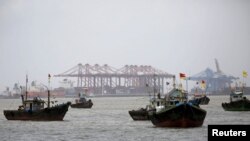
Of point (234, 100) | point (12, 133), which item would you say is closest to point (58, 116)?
point (12, 133)

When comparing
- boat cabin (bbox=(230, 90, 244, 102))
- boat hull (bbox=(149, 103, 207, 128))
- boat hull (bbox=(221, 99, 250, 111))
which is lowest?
boat hull (bbox=(149, 103, 207, 128))

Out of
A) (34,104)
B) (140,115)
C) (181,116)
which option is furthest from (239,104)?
(181,116)

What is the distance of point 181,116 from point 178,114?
22.9 inches

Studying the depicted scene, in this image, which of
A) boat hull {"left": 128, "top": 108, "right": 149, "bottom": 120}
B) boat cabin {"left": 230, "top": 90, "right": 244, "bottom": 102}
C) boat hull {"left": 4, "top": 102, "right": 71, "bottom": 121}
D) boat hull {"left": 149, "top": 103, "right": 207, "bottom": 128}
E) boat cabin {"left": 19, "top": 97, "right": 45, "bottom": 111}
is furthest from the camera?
boat cabin {"left": 230, "top": 90, "right": 244, "bottom": 102}

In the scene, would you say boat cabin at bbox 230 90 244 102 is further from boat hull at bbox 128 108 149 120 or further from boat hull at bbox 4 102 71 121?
boat hull at bbox 4 102 71 121

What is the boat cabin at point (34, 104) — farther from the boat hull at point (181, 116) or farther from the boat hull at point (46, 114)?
the boat hull at point (181, 116)

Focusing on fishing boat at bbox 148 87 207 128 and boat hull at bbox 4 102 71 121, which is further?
boat hull at bbox 4 102 71 121

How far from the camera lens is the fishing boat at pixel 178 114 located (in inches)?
2286

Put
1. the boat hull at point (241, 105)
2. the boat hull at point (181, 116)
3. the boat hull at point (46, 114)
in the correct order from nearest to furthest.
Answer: the boat hull at point (181, 116)
the boat hull at point (46, 114)
the boat hull at point (241, 105)

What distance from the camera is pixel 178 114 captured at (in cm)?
5834

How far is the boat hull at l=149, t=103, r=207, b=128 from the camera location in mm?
58031

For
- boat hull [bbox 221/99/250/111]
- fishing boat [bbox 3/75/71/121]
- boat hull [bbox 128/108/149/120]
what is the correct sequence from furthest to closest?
boat hull [bbox 221/99/250/111] < fishing boat [bbox 3/75/71/121] < boat hull [bbox 128/108/149/120]

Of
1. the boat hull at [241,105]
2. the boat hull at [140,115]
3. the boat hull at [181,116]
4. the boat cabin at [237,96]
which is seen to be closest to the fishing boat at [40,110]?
the boat hull at [140,115]

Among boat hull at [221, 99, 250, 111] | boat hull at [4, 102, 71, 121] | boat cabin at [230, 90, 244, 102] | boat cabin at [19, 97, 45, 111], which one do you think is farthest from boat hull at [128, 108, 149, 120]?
boat cabin at [230, 90, 244, 102]
